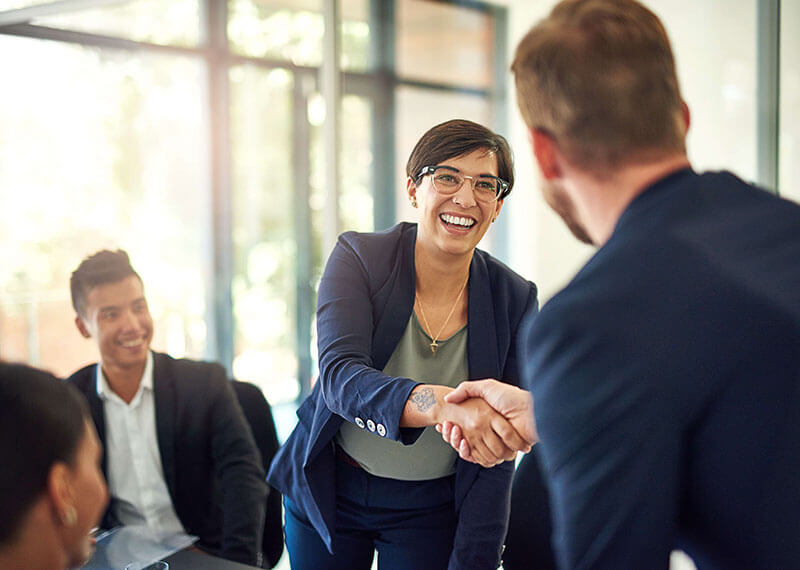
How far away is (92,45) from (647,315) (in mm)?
3945

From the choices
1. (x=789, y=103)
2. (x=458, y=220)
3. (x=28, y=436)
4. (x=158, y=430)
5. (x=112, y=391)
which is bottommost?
(x=158, y=430)

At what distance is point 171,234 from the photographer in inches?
175

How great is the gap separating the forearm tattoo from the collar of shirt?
1129 mm

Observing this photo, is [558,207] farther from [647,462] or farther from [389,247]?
[389,247]

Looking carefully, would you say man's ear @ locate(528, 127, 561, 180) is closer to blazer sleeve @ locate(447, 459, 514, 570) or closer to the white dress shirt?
blazer sleeve @ locate(447, 459, 514, 570)

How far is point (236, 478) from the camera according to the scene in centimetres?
221

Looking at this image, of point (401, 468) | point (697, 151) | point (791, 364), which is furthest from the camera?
point (697, 151)

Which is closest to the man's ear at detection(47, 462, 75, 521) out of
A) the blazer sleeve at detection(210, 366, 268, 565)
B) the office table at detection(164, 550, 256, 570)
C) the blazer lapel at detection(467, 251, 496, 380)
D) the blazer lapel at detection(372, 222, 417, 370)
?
the office table at detection(164, 550, 256, 570)

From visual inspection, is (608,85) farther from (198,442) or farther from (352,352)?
(198,442)

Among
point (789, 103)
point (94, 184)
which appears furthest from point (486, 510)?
point (94, 184)

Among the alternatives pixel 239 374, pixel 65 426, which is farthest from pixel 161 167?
pixel 65 426

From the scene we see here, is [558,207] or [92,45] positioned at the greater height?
[92,45]

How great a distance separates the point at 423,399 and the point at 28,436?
781mm

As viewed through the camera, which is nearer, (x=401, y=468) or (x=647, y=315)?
(x=647, y=315)
